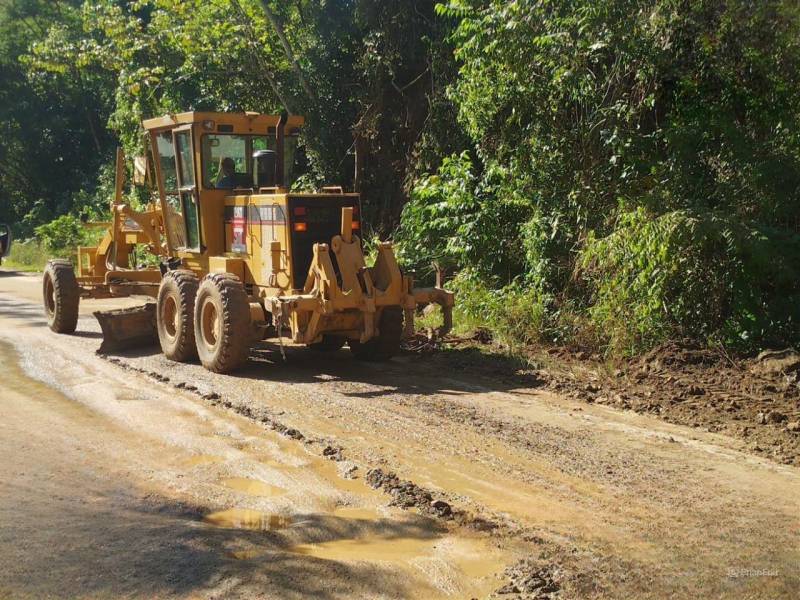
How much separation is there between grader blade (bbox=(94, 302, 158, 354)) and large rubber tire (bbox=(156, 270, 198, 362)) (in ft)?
1.76

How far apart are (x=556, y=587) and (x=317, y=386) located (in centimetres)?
507

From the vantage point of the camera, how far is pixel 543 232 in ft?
38.5

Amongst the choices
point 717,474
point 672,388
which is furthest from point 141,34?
point 717,474

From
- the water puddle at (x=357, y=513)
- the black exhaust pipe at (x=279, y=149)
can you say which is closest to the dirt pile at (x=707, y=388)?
the water puddle at (x=357, y=513)

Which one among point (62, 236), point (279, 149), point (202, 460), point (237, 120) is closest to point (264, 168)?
point (279, 149)

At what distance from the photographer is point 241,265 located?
10.7m

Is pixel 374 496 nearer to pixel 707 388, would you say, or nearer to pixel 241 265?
pixel 707 388

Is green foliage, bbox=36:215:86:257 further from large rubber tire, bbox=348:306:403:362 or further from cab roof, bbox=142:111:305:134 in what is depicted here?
large rubber tire, bbox=348:306:403:362

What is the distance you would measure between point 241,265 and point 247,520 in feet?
18.0

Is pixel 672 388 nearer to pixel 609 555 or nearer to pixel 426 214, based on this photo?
pixel 609 555

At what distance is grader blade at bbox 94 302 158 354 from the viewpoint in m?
11.3

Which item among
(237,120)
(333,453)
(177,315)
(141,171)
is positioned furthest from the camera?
(141,171)

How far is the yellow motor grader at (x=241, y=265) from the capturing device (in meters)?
9.55

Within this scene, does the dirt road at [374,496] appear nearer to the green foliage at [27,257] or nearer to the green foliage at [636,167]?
the green foliage at [636,167]
